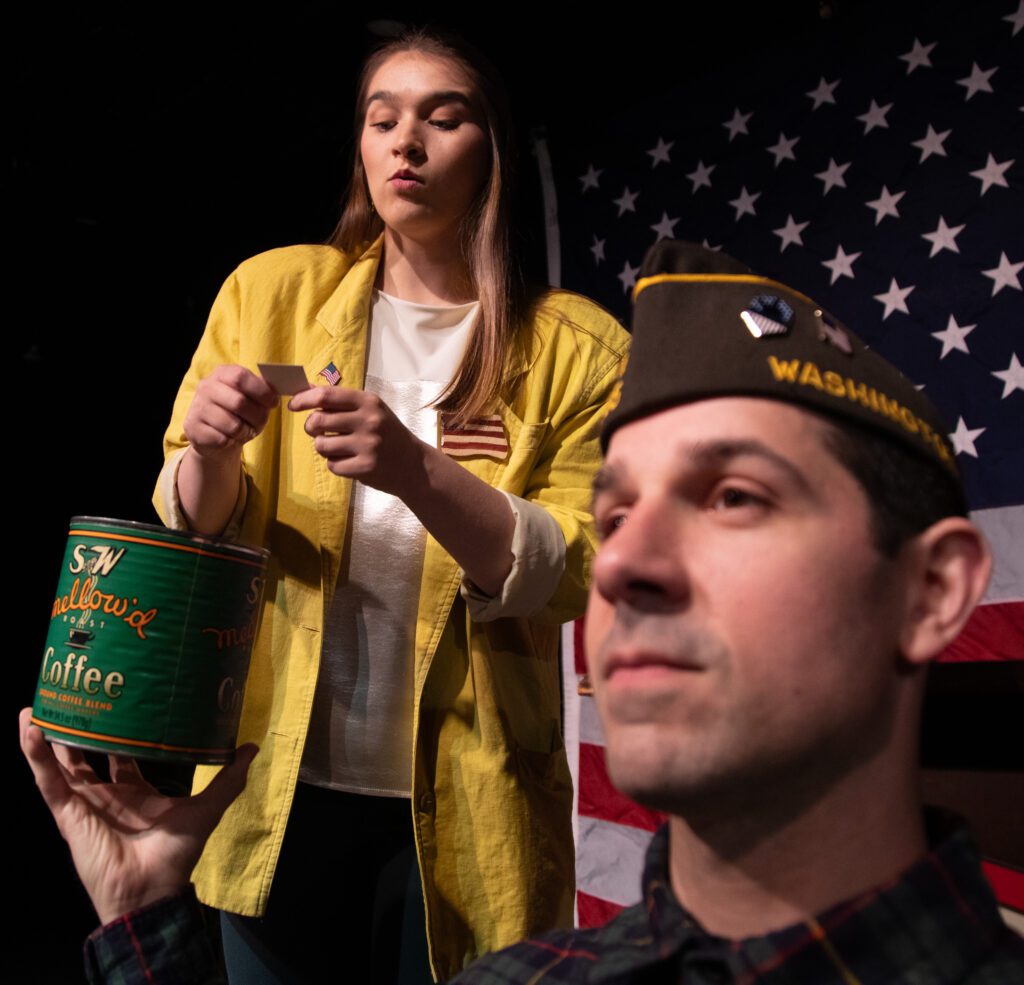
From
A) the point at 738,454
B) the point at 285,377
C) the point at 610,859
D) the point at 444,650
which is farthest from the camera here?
the point at 610,859

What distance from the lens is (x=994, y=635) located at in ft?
6.46

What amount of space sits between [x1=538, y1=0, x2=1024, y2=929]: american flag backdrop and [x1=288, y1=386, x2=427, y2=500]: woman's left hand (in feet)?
3.88

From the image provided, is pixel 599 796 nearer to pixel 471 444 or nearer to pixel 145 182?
pixel 471 444

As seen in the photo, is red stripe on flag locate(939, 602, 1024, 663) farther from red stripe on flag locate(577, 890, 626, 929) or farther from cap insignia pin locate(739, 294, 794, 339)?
cap insignia pin locate(739, 294, 794, 339)

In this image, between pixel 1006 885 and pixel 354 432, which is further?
pixel 1006 885

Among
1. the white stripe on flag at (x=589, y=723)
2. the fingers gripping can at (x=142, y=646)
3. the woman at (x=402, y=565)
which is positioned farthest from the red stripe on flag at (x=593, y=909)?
the fingers gripping can at (x=142, y=646)

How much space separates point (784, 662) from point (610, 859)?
1.92 m

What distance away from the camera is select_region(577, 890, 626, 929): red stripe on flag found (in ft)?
8.20

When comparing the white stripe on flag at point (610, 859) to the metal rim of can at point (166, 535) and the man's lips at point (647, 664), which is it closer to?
the metal rim of can at point (166, 535)

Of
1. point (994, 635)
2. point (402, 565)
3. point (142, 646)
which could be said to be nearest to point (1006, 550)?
point (994, 635)

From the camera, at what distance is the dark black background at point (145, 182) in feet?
8.22

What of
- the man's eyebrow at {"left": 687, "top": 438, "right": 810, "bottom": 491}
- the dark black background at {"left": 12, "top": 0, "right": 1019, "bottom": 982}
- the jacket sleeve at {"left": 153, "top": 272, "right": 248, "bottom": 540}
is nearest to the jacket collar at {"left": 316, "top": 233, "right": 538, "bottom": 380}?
the jacket sleeve at {"left": 153, "top": 272, "right": 248, "bottom": 540}

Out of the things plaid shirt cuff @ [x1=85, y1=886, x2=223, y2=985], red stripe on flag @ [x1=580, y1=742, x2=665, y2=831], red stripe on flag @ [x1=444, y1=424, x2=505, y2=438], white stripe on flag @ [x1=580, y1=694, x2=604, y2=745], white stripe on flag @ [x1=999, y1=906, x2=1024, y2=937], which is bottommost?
red stripe on flag @ [x1=580, y1=742, x2=665, y2=831]

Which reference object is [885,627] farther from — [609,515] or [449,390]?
[449,390]
